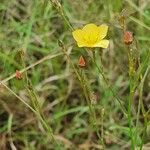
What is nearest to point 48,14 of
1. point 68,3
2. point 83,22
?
point 68,3

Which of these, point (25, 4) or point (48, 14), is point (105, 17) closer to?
point (48, 14)

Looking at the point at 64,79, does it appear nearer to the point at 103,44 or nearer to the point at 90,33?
the point at 90,33

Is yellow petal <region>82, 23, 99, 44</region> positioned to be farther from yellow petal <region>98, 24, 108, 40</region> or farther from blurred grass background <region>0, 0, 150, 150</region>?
blurred grass background <region>0, 0, 150, 150</region>

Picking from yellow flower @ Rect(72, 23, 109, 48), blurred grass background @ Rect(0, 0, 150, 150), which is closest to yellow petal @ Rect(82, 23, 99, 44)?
yellow flower @ Rect(72, 23, 109, 48)

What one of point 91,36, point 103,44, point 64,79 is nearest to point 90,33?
point 91,36

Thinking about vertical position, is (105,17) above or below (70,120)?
above

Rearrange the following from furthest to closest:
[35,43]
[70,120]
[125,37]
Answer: [35,43] → [70,120] → [125,37]
